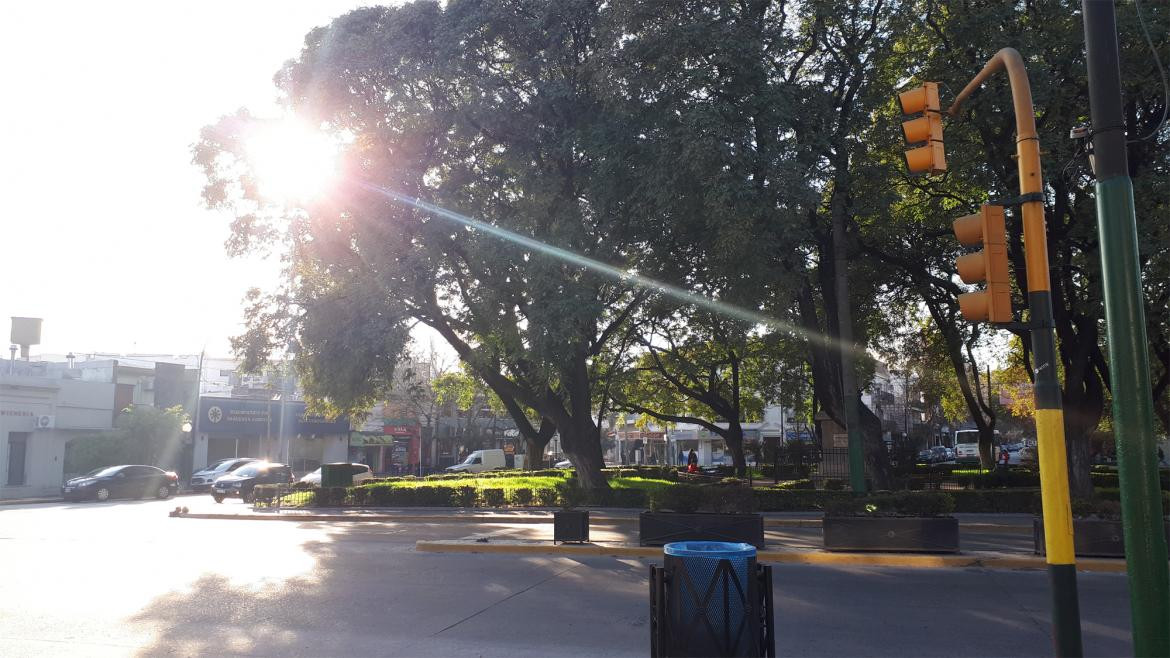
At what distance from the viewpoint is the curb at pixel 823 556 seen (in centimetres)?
1235

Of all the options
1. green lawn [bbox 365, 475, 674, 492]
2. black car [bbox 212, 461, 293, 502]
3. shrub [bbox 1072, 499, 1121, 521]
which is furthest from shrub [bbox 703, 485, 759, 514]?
black car [bbox 212, 461, 293, 502]

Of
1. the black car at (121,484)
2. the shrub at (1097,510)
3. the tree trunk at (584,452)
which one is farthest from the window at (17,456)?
the shrub at (1097,510)

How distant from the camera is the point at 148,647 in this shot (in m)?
7.85

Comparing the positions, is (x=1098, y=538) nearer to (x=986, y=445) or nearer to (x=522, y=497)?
(x=522, y=497)

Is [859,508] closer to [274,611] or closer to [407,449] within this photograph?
[274,611]

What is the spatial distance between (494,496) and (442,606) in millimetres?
15079

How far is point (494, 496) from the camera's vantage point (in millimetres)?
24766

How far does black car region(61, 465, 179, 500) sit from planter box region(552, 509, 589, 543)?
25.3m

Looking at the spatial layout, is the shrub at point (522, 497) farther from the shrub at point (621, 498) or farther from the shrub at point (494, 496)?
the shrub at point (621, 498)

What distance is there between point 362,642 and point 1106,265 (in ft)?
22.7

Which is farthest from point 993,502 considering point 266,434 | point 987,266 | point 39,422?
point 266,434

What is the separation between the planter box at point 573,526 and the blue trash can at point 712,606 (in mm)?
8557

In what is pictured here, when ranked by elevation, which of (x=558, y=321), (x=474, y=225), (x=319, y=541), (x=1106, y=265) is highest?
(x=474, y=225)

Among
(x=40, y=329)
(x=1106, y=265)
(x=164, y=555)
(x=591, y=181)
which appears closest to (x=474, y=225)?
(x=591, y=181)
